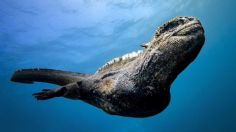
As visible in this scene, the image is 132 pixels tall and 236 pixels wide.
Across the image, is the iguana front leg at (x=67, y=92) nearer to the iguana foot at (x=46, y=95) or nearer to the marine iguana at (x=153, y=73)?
the iguana foot at (x=46, y=95)

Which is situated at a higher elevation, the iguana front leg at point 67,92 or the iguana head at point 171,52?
the iguana head at point 171,52

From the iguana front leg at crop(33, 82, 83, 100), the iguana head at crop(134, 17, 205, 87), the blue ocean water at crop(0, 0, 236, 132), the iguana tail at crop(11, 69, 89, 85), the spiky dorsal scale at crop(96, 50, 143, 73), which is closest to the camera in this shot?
the iguana head at crop(134, 17, 205, 87)

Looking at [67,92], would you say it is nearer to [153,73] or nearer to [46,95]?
[46,95]

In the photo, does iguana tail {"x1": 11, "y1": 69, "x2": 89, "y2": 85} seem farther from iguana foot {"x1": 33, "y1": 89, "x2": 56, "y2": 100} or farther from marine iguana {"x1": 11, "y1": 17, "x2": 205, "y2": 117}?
marine iguana {"x1": 11, "y1": 17, "x2": 205, "y2": 117}

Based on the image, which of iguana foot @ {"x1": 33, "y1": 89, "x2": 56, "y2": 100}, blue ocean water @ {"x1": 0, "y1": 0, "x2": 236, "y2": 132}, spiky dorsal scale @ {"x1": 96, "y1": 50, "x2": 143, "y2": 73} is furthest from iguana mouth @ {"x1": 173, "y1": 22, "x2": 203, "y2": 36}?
blue ocean water @ {"x1": 0, "y1": 0, "x2": 236, "y2": 132}

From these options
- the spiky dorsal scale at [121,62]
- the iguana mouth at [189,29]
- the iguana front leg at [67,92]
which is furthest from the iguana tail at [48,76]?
the iguana mouth at [189,29]

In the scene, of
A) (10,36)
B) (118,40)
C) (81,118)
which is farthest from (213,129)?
(81,118)

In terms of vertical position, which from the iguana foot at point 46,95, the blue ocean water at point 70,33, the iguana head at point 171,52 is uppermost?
the blue ocean water at point 70,33

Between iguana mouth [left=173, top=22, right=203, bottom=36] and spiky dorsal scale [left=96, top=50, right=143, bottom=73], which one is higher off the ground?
iguana mouth [left=173, top=22, right=203, bottom=36]

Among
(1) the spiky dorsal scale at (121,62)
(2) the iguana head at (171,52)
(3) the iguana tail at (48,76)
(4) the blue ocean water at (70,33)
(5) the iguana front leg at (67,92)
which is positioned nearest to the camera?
(2) the iguana head at (171,52)

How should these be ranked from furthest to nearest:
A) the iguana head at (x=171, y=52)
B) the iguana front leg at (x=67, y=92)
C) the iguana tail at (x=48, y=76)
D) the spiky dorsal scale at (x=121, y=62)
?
1. the iguana tail at (x=48, y=76)
2. the iguana front leg at (x=67, y=92)
3. the spiky dorsal scale at (x=121, y=62)
4. the iguana head at (x=171, y=52)

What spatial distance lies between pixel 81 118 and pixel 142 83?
9156 centimetres

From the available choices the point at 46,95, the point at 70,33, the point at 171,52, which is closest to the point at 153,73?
the point at 171,52

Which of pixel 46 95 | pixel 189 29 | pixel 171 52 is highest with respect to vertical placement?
pixel 189 29
